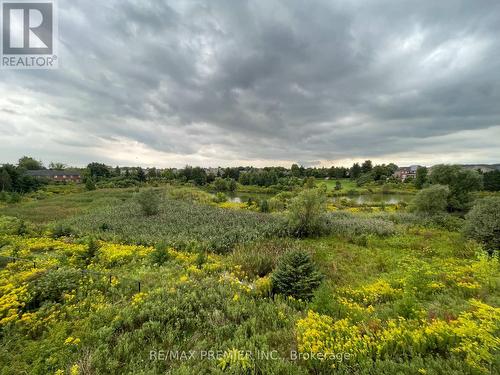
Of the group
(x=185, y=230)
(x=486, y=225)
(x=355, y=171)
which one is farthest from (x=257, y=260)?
(x=355, y=171)

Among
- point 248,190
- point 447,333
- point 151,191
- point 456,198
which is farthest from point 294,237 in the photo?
point 248,190

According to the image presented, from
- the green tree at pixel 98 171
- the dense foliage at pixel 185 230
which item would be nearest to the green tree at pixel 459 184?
the dense foliage at pixel 185 230

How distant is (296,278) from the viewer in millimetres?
6352

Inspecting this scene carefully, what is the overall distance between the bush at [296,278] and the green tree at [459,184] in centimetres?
3206

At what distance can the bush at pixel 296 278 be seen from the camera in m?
6.12

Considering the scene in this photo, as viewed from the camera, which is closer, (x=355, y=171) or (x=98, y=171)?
(x=98, y=171)

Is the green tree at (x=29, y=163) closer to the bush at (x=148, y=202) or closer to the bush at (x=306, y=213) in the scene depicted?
the bush at (x=148, y=202)

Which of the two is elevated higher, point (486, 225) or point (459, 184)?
point (459, 184)

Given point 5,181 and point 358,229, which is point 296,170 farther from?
point 5,181

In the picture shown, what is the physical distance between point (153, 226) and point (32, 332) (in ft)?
42.7

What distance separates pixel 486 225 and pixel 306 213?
1005 centimetres

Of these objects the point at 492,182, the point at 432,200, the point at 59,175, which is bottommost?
the point at 432,200

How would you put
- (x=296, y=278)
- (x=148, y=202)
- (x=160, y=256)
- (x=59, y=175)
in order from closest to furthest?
(x=296, y=278) < (x=160, y=256) < (x=148, y=202) < (x=59, y=175)

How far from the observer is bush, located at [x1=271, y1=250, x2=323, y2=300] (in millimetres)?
6117
